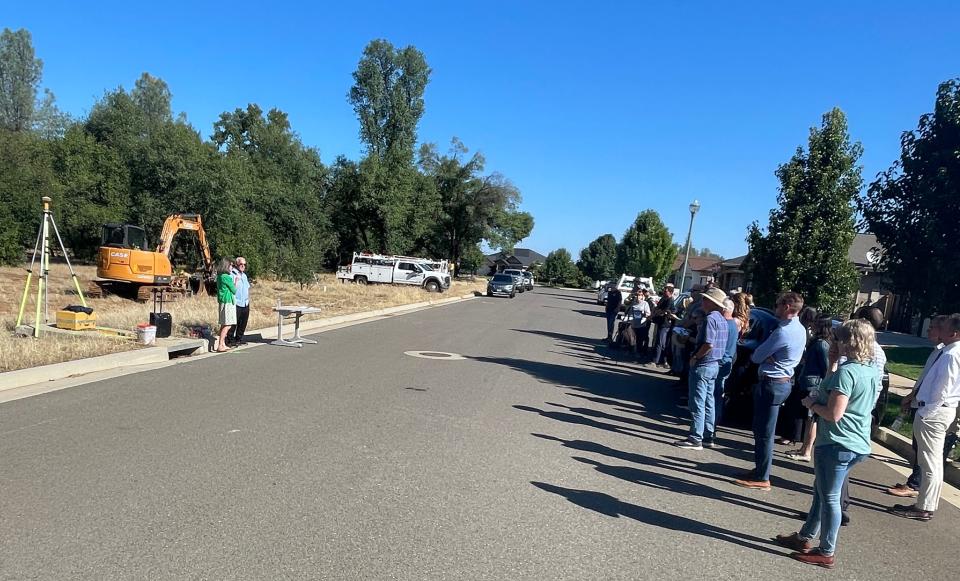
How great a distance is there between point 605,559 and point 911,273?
30.2ft

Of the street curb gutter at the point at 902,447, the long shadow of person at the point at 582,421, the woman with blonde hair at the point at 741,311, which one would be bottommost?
the long shadow of person at the point at 582,421

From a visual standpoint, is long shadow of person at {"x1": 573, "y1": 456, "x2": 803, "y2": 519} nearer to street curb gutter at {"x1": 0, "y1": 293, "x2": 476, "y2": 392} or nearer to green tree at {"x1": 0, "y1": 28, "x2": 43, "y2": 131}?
street curb gutter at {"x1": 0, "y1": 293, "x2": 476, "y2": 392}

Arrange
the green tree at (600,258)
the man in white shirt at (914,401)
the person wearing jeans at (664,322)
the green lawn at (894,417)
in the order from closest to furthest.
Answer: the man in white shirt at (914,401) < the green lawn at (894,417) < the person wearing jeans at (664,322) < the green tree at (600,258)

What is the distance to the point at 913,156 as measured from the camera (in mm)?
10281

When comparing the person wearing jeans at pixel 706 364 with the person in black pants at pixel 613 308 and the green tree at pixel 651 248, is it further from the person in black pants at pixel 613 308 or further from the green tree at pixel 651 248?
the green tree at pixel 651 248

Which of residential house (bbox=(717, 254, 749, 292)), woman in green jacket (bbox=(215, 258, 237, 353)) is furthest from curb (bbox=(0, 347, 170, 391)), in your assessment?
residential house (bbox=(717, 254, 749, 292))

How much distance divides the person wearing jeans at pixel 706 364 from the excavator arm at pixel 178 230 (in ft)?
61.3

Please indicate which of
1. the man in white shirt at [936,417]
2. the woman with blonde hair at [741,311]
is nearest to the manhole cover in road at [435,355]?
the woman with blonde hair at [741,311]

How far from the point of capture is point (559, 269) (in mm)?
93250

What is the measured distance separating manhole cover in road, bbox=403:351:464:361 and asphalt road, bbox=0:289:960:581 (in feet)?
10.1

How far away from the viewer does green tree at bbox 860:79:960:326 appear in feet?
31.5

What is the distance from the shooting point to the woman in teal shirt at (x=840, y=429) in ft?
13.4

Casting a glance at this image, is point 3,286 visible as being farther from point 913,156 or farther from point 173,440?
point 913,156

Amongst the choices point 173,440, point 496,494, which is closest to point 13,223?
point 173,440
